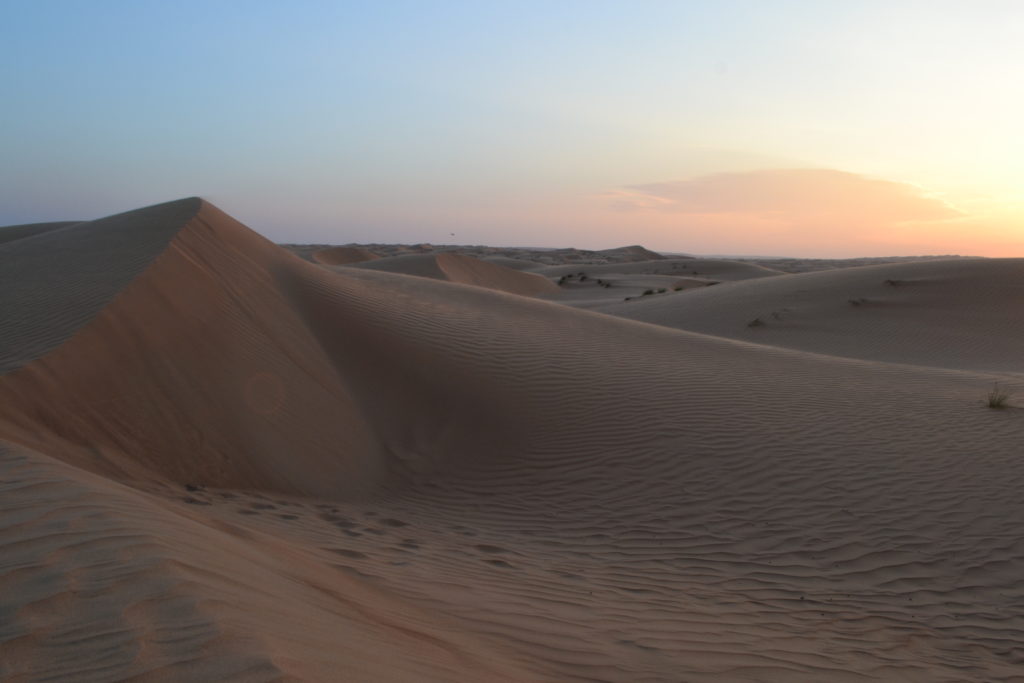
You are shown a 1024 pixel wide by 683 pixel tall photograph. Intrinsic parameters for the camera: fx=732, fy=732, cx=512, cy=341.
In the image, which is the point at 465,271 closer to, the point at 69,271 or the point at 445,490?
the point at 69,271

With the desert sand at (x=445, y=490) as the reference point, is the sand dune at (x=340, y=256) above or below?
above

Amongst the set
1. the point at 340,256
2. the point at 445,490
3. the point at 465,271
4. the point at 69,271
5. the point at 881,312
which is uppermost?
the point at 340,256

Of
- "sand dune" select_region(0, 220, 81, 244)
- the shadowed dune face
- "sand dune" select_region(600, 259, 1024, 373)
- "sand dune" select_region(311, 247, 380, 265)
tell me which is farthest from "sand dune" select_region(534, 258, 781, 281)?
the shadowed dune face

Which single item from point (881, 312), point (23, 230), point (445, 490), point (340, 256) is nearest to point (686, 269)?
point (340, 256)

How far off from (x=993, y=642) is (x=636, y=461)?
160 inches

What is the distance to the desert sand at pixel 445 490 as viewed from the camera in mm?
3023

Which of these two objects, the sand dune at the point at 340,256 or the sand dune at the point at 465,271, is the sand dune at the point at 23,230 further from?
the sand dune at the point at 465,271

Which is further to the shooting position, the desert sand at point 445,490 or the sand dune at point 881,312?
the sand dune at point 881,312

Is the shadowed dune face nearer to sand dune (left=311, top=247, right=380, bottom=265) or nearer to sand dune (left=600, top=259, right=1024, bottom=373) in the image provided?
sand dune (left=600, top=259, right=1024, bottom=373)

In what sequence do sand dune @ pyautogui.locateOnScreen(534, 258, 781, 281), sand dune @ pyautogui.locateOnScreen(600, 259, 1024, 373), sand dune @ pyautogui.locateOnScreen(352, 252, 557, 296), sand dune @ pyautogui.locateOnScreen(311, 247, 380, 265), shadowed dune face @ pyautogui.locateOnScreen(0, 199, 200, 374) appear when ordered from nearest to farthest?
shadowed dune face @ pyautogui.locateOnScreen(0, 199, 200, 374) < sand dune @ pyautogui.locateOnScreen(600, 259, 1024, 373) < sand dune @ pyautogui.locateOnScreen(352, 252, 557, 296) < sand dune @ pyautogui.locateOnScreen(311, 247, 380, 265) < sand dune @ pyautogui.locateOnScreen(534, 258, 781, 281)

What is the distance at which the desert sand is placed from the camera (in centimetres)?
302

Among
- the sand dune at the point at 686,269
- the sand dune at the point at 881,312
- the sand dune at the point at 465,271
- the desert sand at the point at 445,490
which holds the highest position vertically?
the sand dune at the point at 686,269

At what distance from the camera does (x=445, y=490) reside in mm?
7969

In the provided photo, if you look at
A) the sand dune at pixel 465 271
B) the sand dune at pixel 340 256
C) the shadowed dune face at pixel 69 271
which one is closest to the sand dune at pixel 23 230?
the sand dune at pixel 340 256
